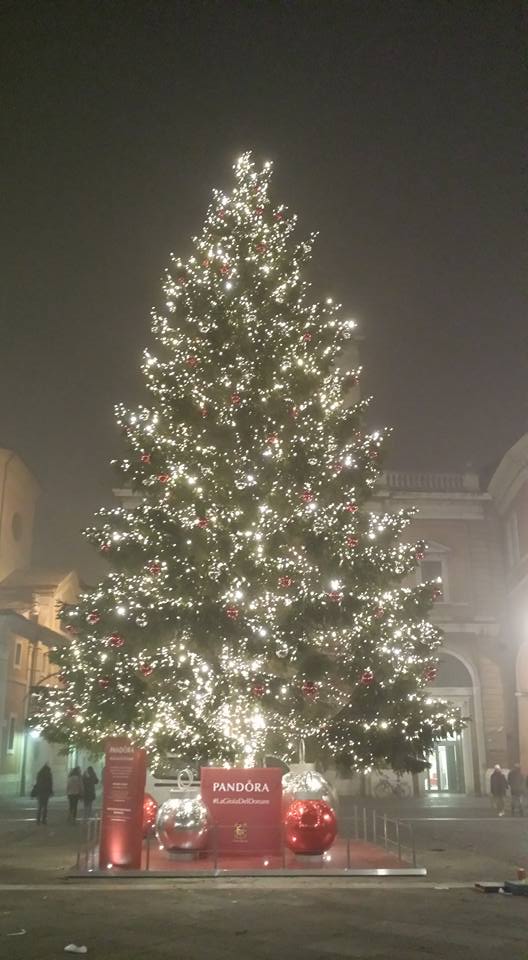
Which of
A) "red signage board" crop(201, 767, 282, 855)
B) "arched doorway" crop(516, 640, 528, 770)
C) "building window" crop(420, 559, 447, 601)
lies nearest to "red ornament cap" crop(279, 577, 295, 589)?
"red signage board" crop(201, 767, 282, 855)

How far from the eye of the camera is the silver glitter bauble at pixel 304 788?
15742 millimetres

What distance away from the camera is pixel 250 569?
17.7 metres

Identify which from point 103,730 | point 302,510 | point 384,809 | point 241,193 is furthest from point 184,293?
point 384,809

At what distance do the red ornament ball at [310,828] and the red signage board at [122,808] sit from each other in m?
2.61

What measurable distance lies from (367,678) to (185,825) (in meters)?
4.55

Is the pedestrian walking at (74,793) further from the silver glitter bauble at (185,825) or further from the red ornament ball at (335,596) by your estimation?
the red ornament ball at (335,596)

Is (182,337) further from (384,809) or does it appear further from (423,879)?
(384,809)

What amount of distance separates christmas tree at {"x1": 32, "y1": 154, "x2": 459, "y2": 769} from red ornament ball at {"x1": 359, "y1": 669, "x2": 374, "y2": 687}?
0.05 m

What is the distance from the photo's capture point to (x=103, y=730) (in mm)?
17672

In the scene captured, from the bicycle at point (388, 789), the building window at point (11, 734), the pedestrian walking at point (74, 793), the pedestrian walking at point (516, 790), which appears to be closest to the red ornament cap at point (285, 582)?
the pedestrian walking at point (74, 793)

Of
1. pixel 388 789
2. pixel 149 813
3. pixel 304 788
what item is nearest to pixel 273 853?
pixel 304 788

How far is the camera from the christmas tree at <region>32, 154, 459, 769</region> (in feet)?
56.8

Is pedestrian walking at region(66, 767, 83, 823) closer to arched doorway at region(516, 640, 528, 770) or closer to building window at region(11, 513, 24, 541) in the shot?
arched doorway at region(516, 640, 528, 770)

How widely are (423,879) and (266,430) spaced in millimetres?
9190
